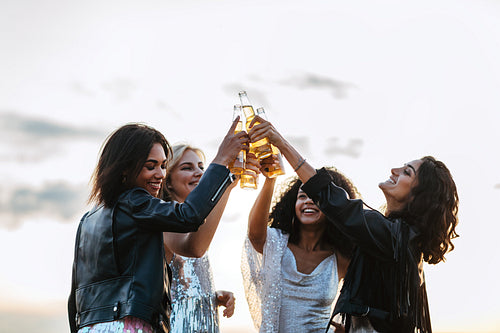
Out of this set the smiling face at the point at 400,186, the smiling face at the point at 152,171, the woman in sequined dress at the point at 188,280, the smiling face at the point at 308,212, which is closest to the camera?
the smiling face at the point at 152,171

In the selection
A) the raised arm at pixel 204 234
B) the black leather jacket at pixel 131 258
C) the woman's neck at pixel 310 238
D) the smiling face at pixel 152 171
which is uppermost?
the woman's neck at pixel 310 238

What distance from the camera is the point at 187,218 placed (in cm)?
273

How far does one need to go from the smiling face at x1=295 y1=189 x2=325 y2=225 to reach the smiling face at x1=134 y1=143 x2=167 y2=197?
1.68m

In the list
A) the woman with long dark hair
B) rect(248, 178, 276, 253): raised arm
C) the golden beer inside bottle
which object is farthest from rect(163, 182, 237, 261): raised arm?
rect(248, 178, 276, 253): raised arm

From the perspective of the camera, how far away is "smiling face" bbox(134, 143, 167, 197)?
300cm

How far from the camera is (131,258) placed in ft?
8.95

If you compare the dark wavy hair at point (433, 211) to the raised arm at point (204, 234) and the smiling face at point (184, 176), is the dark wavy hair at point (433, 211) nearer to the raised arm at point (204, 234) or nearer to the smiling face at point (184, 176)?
the raised arm at point (204, 234)

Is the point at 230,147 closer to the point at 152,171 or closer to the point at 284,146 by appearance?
the point at 152,171

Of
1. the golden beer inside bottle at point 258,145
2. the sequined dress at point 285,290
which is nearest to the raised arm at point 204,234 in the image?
the golden beer inside bottle at point 258,145

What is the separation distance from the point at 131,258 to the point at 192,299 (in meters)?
1.23

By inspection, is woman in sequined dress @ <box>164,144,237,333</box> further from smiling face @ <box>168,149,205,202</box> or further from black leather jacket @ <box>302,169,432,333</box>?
black leather jacket @ <box>302,169,432,333</box>

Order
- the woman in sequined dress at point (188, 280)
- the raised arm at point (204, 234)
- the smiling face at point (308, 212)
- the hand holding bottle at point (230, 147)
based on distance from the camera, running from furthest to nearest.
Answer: the smiling face at point (308, 212) < the woman in sequined dress at point (188, 280) < the raised arm at point (204, 234) < the hand holding bottle at point (230, 147)

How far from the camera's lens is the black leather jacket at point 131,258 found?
2676 millimetres

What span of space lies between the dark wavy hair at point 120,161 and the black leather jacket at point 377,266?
3.84ft
